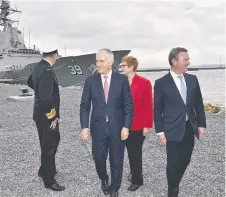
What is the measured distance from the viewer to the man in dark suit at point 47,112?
4.57 metres

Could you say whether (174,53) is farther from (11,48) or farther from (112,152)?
(11,48)

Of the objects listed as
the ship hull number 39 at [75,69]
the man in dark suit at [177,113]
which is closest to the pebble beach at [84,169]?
the man in dark suit at [177,113]

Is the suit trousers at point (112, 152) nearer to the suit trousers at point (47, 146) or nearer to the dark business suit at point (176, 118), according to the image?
the dark business suit at point (176, 118)

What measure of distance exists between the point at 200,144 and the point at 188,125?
12.3 ft

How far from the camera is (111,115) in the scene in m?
4.18

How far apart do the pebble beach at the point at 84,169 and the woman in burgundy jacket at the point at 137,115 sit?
33 cm

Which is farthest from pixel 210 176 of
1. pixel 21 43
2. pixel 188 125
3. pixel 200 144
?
pixel 21 43

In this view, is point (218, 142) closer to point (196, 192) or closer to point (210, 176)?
point (210, 176)

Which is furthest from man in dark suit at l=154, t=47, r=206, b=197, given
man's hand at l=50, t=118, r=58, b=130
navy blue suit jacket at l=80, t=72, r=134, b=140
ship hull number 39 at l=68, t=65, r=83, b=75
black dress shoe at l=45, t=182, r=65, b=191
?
ship hull number 39 at l=68, t=65, r=83, b=75

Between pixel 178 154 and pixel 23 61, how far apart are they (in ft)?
145

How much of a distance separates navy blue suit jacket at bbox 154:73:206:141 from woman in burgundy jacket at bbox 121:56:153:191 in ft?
1.73

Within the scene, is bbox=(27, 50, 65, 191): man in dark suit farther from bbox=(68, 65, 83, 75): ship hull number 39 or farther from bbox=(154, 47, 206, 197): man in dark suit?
bbox=(68, 65, 83, 75): ship hull number 39

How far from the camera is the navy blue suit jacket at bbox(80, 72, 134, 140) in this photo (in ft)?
13.8

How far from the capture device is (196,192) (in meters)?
4.62
